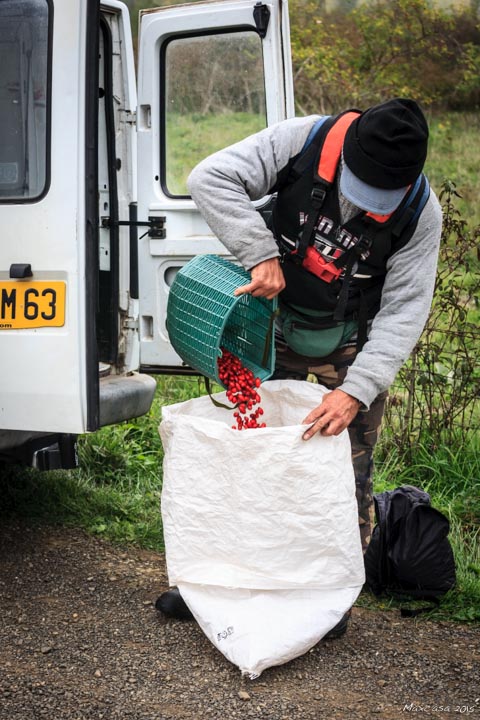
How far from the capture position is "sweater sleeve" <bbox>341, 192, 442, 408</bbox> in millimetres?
2834

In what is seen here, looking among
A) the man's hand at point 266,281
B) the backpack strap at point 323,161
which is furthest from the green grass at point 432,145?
the man's hand at point 266,281

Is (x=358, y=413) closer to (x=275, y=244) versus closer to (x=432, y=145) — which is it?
(x=275, y=244)

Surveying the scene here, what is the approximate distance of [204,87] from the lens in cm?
431

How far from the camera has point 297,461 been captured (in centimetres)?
275

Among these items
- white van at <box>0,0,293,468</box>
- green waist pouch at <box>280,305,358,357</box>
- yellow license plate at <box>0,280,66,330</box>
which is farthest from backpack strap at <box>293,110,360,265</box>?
yellow license plate at <box>0,280,66,330</box>

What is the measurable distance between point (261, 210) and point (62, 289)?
0.97 meters

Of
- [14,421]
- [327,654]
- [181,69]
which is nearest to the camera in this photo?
[327,654]

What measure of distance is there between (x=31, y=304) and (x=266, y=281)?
94 cm

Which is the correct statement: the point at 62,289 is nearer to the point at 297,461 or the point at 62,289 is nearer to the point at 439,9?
the point at 297,461

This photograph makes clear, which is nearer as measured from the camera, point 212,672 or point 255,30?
point 212,672

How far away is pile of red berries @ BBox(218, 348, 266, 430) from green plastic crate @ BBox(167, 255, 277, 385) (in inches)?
Result: 2.2

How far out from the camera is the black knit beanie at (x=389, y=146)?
2.62 m

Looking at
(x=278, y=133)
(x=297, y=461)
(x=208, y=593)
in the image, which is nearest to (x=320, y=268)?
(x=278, y=133)

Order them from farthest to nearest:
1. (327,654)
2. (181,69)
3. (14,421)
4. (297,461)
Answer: (181,69) < (14,421) < (327,654) < (297,461)
